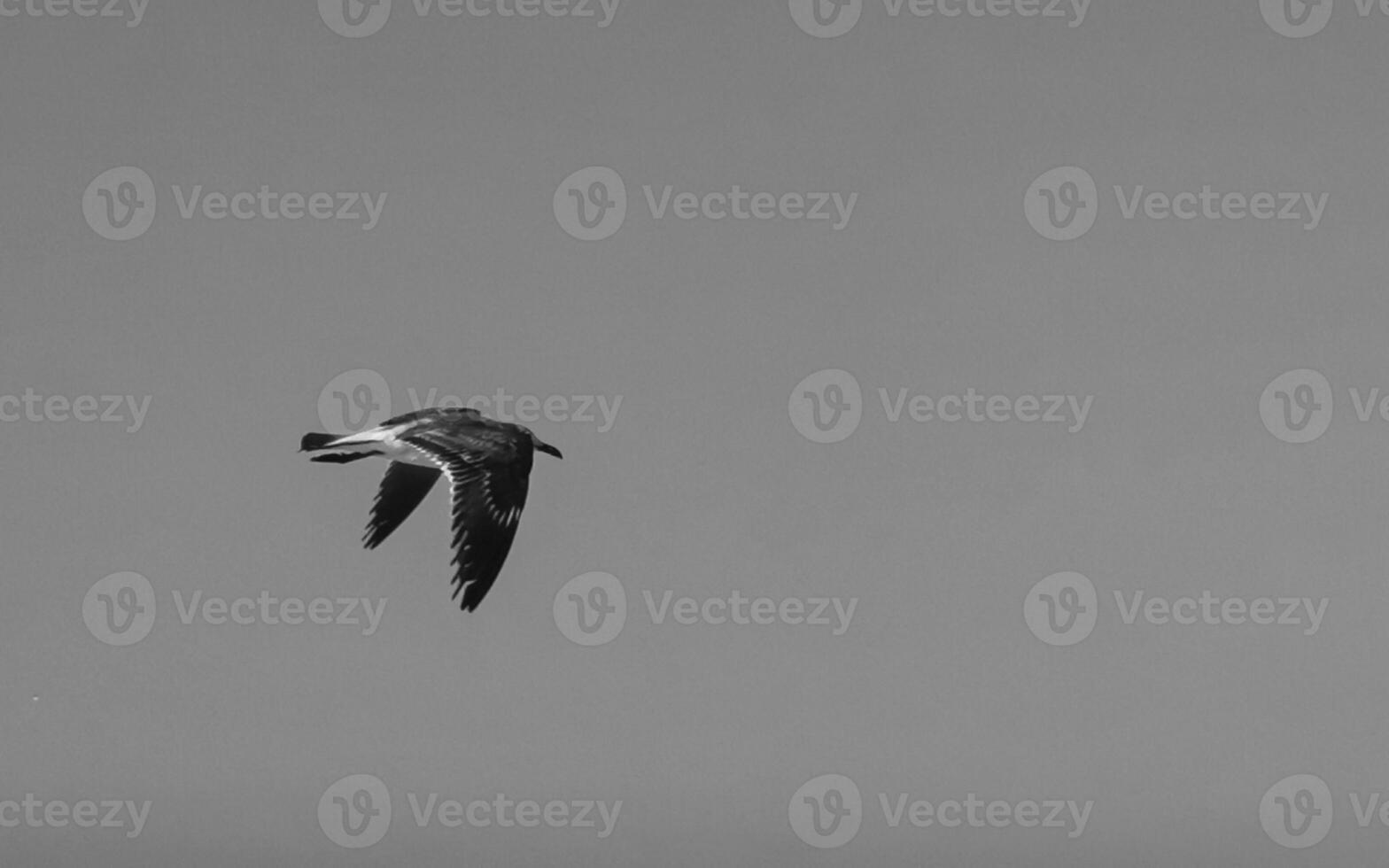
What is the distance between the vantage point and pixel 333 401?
36.4 ft

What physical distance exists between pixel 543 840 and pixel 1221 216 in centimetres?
509

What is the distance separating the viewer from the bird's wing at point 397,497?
347 inches

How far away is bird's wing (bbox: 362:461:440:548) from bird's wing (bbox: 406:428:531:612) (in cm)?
107

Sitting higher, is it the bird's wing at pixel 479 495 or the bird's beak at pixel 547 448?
the bird's beak at pixel 547 448

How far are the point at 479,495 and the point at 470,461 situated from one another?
0.57ft

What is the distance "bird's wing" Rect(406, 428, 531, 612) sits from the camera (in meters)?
7.38

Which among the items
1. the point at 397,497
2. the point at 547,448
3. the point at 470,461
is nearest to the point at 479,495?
the point at 470,461

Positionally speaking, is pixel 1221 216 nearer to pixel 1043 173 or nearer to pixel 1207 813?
pixel 1043 173

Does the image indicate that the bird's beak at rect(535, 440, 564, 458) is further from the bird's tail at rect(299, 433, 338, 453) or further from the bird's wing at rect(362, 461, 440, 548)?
the bird's wing at rect(362, 461, 440, 548)

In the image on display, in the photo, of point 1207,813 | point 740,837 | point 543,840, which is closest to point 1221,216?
point 1207,813

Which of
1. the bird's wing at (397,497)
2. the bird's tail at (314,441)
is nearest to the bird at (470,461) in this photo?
the bird's tail at (314,441)

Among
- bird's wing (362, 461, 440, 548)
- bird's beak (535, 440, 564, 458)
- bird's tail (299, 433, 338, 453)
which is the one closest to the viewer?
bird's tail (299, 433, 338, 453)

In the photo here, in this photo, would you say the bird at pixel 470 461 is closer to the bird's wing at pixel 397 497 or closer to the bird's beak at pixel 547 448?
the bird's beak at pixel 547 448

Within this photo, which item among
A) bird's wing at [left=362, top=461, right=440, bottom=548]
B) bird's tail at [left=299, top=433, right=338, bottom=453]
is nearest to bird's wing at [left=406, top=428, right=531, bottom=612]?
bird's tail at [left=299, top=433, right=338, bottom=453]
